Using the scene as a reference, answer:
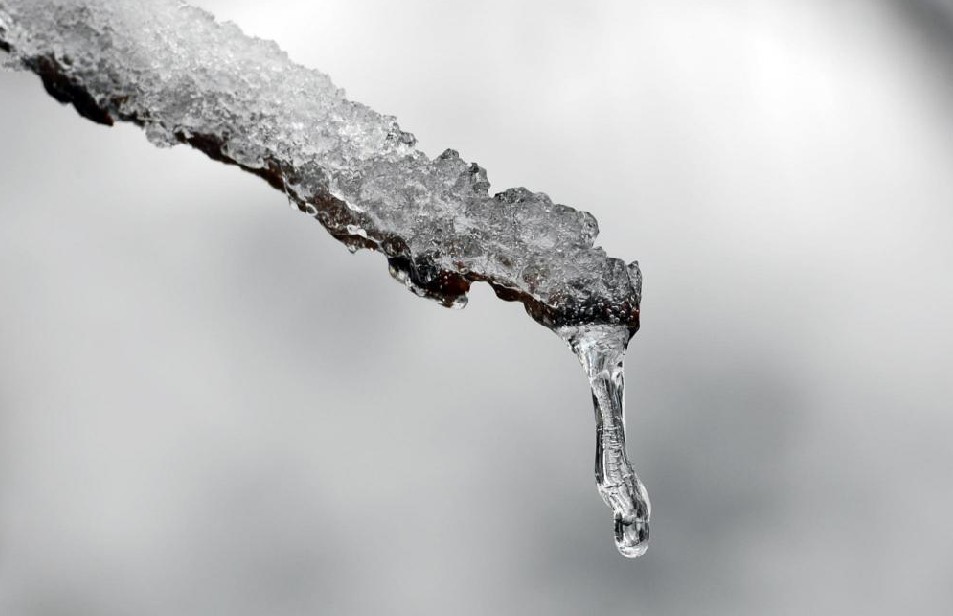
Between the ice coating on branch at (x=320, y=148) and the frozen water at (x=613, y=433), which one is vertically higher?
the ice coating on branch at (x=320, y=148)

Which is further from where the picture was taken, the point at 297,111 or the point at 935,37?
the point at 935,37

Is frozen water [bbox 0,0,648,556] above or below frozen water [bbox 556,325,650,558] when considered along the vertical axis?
above

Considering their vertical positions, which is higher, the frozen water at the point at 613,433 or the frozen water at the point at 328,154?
the frozen water at the point at 328,154

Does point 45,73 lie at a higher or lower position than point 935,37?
lower

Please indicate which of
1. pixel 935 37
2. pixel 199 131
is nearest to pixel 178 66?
pixel 199 131

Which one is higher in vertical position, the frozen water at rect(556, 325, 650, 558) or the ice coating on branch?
the ice coating on branch

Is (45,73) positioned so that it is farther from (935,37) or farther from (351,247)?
(935,37)
